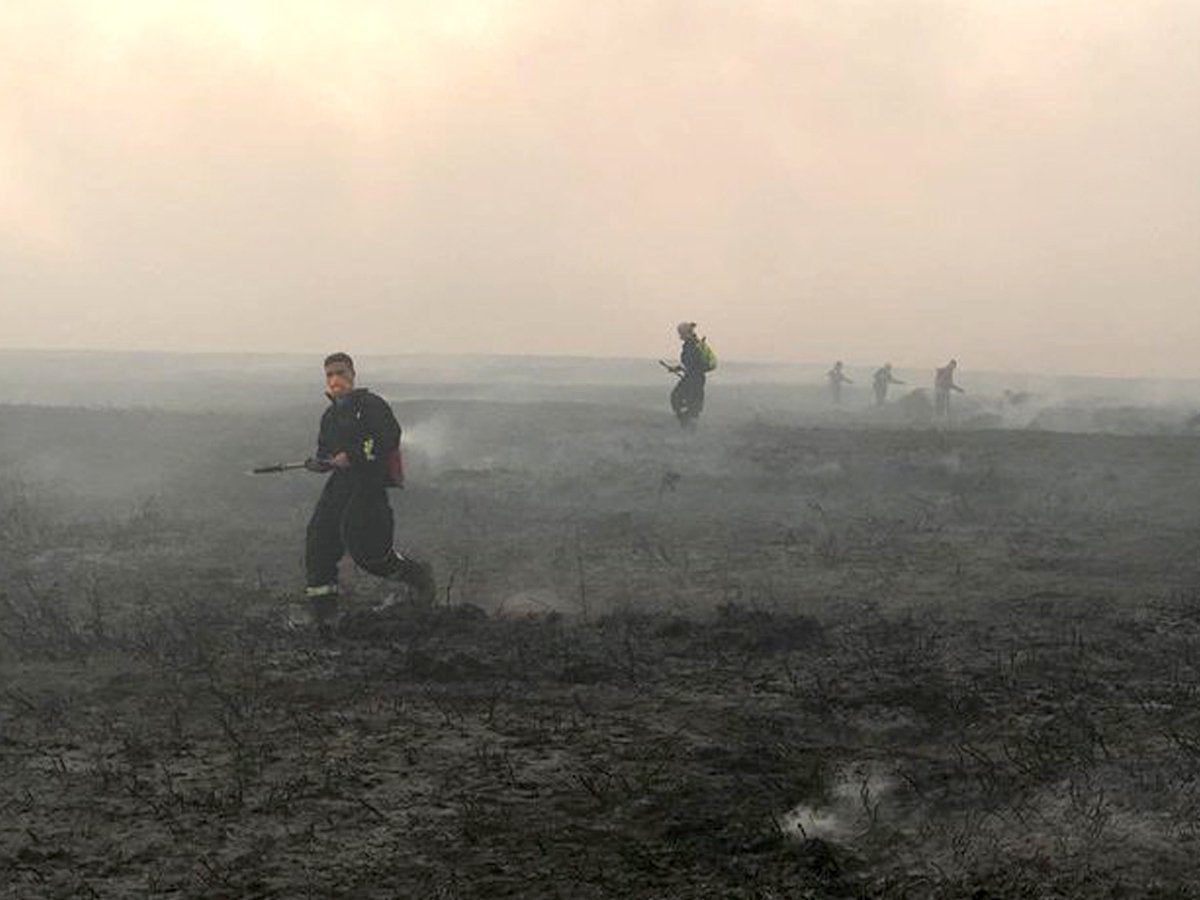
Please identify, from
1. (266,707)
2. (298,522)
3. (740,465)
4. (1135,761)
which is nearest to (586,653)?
(266,707)

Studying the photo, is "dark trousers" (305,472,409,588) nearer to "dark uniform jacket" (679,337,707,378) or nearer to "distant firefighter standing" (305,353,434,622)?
"distant firefighter standing" (305,353,434,622)

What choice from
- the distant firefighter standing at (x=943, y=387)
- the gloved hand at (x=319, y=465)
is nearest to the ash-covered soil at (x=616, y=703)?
the gloved hand at (x=319, y=465)

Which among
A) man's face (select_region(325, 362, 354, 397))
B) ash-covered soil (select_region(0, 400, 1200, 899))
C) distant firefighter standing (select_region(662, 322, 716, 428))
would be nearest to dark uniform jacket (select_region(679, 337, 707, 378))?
distant firefighter standing (select_region(662, 322, 716, 428))

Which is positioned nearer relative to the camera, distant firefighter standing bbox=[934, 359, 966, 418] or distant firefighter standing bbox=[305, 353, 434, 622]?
distant firefighter standing bbox=[305, 353, 434, 622]

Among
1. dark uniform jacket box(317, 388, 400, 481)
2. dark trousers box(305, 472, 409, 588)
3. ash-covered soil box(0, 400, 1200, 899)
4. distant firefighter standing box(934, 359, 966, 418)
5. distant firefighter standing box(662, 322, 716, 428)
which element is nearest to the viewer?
ash-covered soil box(0, 400, 1200, 899)

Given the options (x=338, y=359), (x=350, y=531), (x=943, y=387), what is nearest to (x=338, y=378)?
(x=338, y=359)

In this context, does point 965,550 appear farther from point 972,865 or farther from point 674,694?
point 972,865

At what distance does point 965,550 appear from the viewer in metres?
10.7

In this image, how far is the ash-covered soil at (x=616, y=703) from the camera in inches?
152

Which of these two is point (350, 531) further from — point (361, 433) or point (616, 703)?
point (616, 703)

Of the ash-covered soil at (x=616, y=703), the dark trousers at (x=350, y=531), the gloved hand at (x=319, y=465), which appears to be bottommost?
the ash-covered soil at (x=616, y=703)

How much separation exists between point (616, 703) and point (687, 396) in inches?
459

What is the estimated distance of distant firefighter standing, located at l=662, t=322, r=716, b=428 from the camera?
55.5 ft

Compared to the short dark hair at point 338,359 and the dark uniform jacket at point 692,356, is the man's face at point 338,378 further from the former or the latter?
the dark uniform jacket at point 692,356
